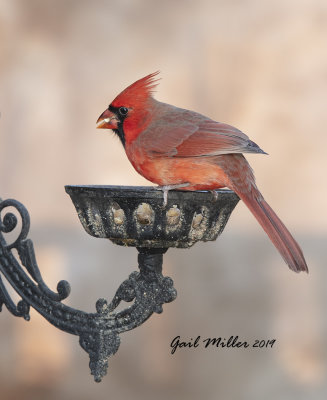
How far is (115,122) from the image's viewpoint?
5.45 feet

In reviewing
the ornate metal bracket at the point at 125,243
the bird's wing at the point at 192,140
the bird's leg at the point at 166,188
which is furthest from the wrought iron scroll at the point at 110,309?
the bird's wing at the point at 192,140

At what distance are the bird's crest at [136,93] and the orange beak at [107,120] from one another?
0.03 m

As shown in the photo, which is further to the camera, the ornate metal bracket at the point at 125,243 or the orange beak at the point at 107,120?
the orange beak at the point at 107,120

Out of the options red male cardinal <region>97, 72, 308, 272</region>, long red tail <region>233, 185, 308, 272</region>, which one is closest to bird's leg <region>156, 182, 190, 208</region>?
red male cardinal <region>97, 72, 308, 272</region>

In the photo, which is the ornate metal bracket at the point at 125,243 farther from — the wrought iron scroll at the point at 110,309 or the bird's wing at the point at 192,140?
the bird's wing at the point at 192,140

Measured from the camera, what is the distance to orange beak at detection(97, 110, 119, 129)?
163cm

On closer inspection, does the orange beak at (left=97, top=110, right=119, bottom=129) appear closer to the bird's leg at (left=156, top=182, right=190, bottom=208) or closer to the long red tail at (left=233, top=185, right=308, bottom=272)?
the bird's leg at (left=156, top=182, right=190, bottom=208)

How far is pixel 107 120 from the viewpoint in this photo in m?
1.64

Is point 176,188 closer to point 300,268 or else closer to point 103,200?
point 103,200

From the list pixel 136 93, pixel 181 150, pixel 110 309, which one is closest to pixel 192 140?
pixel 181 150

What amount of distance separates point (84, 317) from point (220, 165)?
1.49 feet

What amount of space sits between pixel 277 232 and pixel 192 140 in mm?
295

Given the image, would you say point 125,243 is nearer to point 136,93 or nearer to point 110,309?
point 110,309

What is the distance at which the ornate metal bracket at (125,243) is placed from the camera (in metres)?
1.40
